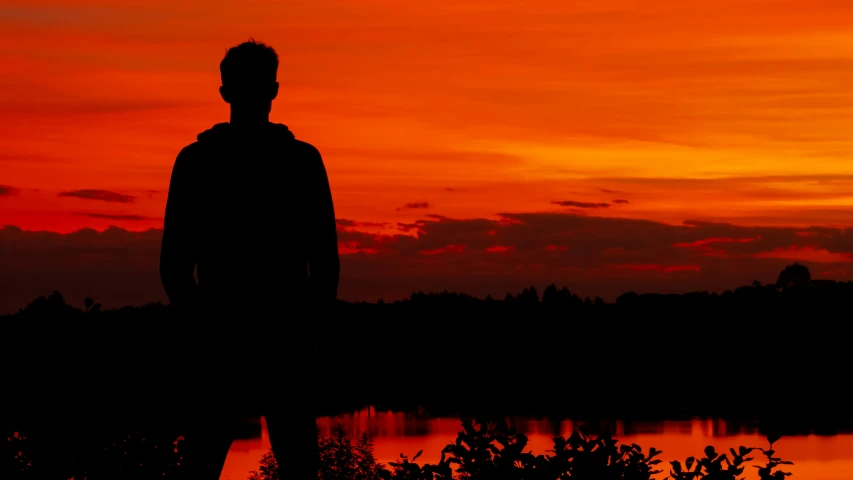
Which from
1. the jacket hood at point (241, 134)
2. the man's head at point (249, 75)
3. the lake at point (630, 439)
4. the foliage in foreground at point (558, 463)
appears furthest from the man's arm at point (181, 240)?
the lake at point (630, 439)

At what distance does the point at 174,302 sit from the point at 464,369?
190 feet

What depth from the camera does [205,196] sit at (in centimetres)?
613

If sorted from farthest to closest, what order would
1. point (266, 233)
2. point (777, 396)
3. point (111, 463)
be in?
point (777, 396) → point (111, 463) → point (266, 233)

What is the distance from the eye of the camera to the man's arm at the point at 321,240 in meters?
6.08

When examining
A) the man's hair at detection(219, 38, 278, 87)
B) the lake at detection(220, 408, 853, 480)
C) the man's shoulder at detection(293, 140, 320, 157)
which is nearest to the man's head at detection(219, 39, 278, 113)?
the man's hair at detection(219, 38, 278, 87)

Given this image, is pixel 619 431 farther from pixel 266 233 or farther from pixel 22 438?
pixel 266 233

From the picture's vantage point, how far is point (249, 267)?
6.06 metres

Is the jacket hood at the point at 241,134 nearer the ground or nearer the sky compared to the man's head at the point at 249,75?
nearer the ground

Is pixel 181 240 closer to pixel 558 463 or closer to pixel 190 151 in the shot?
pixel 190 151

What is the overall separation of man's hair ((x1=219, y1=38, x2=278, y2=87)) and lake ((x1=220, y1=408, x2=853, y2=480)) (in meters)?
21.8

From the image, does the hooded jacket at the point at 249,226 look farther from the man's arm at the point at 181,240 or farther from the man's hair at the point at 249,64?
the man's hair at the point at 249,64

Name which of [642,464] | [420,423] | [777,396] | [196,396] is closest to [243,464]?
[420,423]

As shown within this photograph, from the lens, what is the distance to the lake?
31.6 meters

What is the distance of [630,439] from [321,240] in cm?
3274
